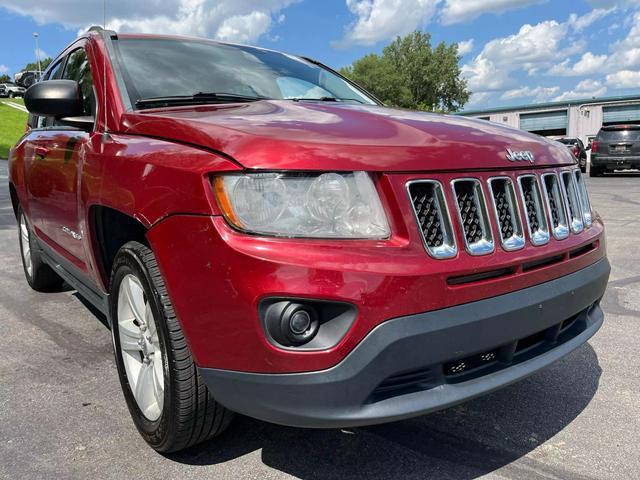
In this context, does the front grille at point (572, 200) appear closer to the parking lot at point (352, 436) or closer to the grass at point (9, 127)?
the parking lot at point (352, 436)

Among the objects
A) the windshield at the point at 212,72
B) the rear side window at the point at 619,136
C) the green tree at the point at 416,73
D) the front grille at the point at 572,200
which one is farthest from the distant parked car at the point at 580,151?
the green tree at the point at 416,73

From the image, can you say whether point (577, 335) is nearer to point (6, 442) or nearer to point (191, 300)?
point (191, 300)

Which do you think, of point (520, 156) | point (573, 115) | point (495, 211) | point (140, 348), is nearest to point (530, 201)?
point (520, 156)

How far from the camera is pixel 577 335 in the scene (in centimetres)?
238

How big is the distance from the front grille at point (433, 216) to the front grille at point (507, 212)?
25 centimetres

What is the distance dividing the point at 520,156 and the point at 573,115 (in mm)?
56354

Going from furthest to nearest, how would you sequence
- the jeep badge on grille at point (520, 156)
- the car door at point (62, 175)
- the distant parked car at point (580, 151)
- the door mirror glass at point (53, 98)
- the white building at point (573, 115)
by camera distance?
the white building at point (573, 115)
the distant parked car at point (580, 151)
the car door at point (62, 175)
the door mirror glass at point (53, 98)
the jeep badge on grille at point (520, 156)

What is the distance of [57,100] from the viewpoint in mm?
2715

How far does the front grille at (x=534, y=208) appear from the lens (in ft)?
7.10

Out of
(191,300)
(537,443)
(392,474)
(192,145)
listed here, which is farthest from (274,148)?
(537,443)

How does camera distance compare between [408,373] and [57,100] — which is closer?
[408,373]

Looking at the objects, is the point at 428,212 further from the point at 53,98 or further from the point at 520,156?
the point at 53,98

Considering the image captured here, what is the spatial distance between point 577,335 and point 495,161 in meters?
0.86

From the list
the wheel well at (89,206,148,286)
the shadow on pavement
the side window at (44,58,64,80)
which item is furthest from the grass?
the shadow on pavement
